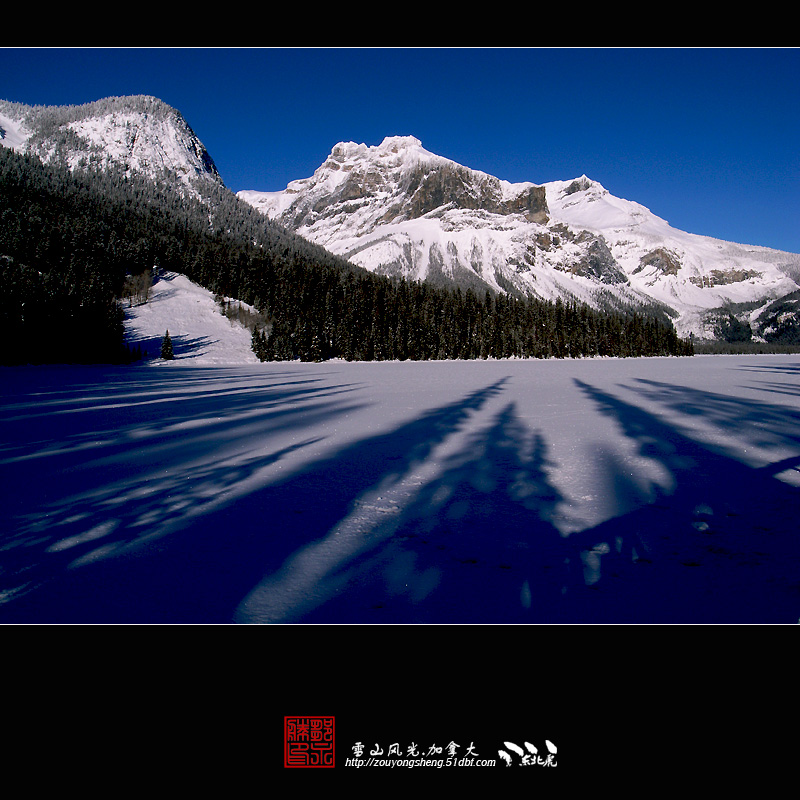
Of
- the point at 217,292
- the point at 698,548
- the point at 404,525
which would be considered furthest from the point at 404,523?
the point at 217,292

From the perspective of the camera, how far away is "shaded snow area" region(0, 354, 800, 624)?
2570 millimetres

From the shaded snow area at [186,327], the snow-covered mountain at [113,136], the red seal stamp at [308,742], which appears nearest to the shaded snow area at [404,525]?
the red seal stamp at [308,742]

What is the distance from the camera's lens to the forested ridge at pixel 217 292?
4456 cm

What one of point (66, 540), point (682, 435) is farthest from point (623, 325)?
point (66, 540)

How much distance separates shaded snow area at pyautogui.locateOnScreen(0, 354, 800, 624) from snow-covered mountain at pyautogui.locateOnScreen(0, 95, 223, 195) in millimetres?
151438

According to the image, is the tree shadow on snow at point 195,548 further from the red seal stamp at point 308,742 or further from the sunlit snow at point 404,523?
the red seal stamp at point 308,742

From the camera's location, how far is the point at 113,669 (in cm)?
204

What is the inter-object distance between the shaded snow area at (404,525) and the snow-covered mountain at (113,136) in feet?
497

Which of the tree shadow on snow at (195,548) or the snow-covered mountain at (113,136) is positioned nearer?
the tree shadow on snow at (195,548)

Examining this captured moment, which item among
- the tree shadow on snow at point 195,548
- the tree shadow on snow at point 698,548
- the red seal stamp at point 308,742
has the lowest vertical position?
the red seal stamp at point 308,742

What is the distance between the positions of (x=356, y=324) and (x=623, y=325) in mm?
70263

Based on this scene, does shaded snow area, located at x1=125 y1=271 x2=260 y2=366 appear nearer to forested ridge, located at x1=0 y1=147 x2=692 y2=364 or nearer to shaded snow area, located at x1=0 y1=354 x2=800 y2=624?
forested ridge, located at x1=0 y1=147 x2=692 y2=364

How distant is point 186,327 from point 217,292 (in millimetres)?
17116
